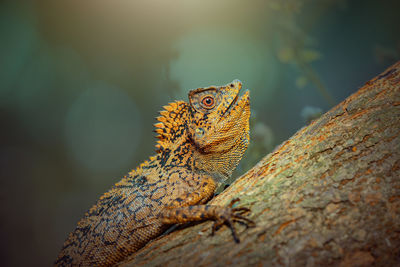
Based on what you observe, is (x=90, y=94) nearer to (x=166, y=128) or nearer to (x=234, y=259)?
(x=166, y=128)

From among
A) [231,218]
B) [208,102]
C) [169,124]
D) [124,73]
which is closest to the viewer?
[231,218]

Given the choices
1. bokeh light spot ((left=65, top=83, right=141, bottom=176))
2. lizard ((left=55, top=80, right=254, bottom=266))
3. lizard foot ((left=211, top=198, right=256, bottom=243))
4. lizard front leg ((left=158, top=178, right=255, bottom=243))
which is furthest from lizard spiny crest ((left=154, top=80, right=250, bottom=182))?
bokeh light spot ((left=65, top=83, right=141, bottom=176))

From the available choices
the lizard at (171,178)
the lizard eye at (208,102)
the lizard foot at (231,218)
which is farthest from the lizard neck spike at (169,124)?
the lizard foot at (231,218)

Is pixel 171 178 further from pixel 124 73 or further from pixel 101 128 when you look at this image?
pixel 124 73

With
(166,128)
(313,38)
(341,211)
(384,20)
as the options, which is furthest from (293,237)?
(384,20)

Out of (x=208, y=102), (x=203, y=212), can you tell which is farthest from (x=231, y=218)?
(x=208, y=102)

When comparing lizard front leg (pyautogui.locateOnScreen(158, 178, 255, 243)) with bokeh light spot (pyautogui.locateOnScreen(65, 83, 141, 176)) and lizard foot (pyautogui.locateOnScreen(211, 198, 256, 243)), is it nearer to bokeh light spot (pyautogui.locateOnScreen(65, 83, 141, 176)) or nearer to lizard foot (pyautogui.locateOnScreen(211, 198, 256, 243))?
lizard foot (pyautogui.locateOnScreen(211, 198, 256, 243))

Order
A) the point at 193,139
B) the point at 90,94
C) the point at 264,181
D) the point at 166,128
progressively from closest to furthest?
the point at 264,181 < the point at 193,139 < the point at 166,128 < the point at 90,94
